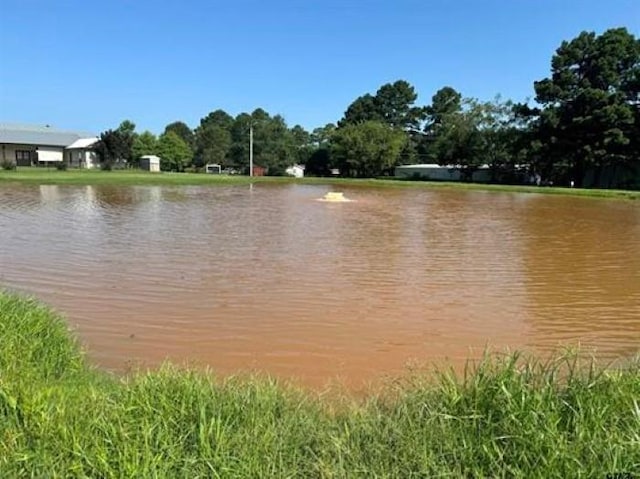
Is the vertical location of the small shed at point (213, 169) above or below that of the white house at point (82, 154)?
below

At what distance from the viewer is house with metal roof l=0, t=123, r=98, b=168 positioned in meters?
63.6

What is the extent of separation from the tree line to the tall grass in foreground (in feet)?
163

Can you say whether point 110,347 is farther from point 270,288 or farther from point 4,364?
point 270,288

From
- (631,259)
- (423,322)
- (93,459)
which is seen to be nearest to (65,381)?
(93,459)

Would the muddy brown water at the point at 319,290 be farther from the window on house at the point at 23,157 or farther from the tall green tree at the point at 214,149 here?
the tall green tree at the point at 214,149

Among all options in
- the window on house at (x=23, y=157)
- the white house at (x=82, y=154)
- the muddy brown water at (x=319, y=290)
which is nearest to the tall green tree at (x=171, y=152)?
the white house at (x=82, y=154)

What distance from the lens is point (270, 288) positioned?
29.2ft

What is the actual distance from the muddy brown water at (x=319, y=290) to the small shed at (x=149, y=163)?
5339cm

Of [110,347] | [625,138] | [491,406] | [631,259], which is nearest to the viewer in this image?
[491,406]

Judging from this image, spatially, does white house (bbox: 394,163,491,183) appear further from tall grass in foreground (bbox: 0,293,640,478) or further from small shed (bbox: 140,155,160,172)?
tall grass in foreground (bbox: 0,293,640,478)

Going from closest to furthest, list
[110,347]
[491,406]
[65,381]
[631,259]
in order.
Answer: [491,406] → [65,381] → [110,347] → [631,259]

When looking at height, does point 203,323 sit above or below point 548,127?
below

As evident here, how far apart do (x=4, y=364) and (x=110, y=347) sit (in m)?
2.08

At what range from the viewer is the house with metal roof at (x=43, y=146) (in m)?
63.6
